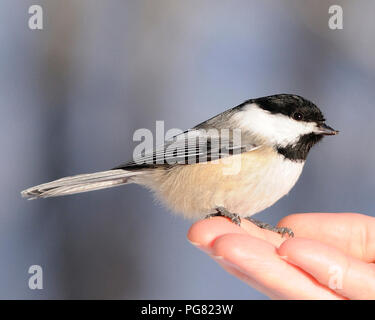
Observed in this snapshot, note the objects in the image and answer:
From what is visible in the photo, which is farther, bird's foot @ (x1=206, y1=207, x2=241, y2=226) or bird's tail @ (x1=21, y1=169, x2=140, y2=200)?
bird's tail @ (x1=21, y1=169, x2=140, y2=200)

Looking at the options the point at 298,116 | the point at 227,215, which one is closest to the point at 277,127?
the point at 298,116

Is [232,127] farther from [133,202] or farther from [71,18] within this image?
[71,18]

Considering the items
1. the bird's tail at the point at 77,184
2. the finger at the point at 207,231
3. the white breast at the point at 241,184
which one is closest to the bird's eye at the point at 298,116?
the white breast at the point at 241,184

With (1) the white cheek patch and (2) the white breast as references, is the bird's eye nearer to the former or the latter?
(1) the white cheek patch

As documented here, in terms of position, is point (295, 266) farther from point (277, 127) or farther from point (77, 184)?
point (77, 184)

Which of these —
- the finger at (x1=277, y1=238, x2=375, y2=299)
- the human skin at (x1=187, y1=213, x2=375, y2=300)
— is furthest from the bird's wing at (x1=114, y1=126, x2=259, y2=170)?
the finger at (x1=277, y1=238, x2=375, y2=299)
